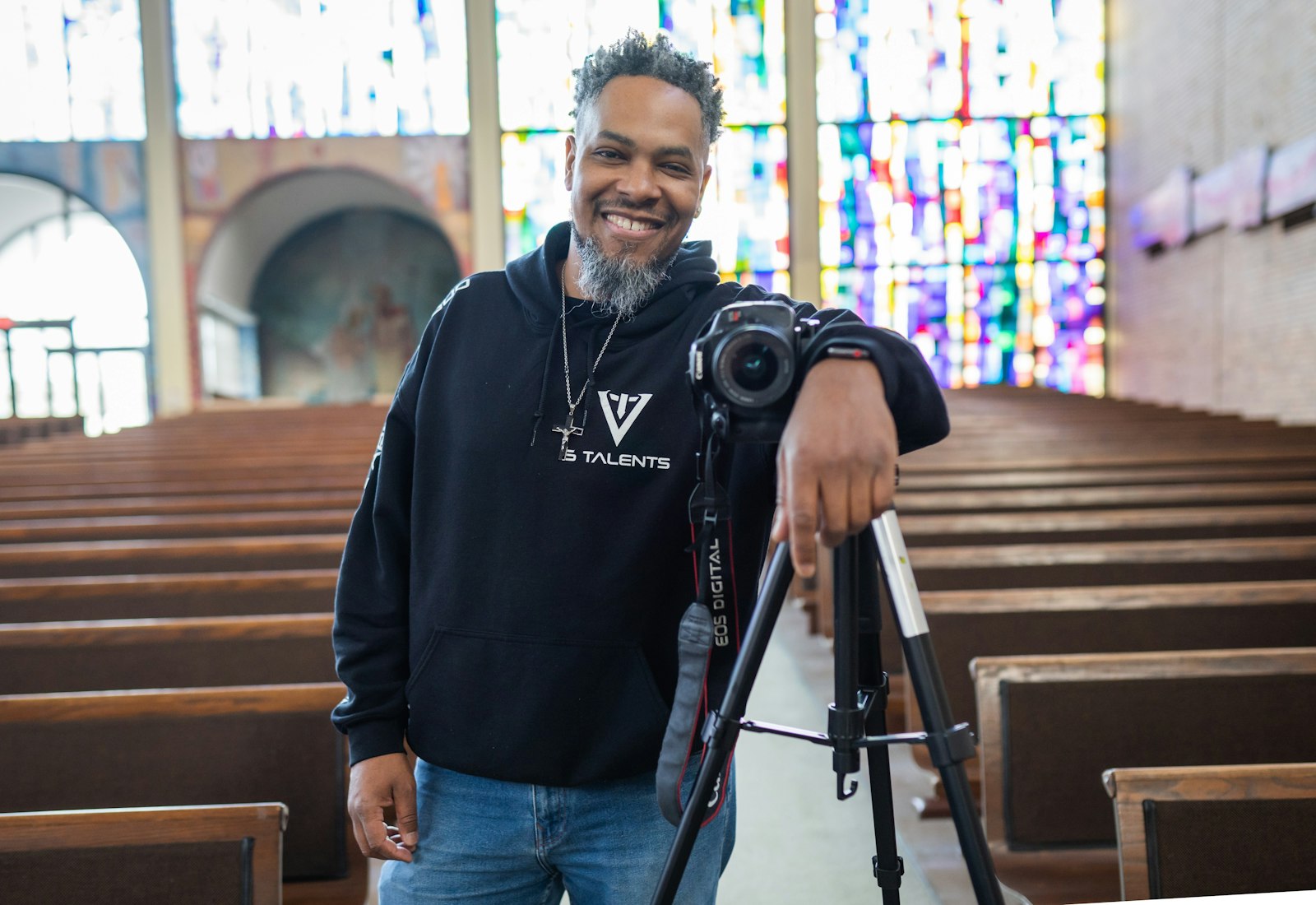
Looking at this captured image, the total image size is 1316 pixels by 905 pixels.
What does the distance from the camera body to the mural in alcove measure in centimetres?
1313

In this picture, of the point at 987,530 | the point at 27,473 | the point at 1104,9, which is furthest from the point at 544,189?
the point at 987,530

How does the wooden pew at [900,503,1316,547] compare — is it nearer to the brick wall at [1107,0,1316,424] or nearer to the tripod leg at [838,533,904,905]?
the tripod leg at [838,533,904,905]

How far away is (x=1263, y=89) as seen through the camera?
25.4ft

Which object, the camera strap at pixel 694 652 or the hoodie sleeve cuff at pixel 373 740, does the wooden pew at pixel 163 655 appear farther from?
the camera strap at pixel 694 652

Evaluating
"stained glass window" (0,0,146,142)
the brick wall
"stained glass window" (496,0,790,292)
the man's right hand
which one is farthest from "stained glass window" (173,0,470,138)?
the man's right hand

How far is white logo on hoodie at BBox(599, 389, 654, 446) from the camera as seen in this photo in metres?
1.04

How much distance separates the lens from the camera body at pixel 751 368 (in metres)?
0.77

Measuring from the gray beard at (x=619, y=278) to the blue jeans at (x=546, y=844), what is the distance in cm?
49

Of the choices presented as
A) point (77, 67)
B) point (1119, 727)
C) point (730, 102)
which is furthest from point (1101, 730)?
point (77, 67)

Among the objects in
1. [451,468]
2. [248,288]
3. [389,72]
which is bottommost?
[451,468]

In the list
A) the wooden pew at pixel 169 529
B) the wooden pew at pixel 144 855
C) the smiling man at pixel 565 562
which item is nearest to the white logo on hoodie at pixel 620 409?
the smiling man at pixel 565 562

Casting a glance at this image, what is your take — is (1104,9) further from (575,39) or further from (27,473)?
(27,473)

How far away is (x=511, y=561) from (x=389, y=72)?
11401mm

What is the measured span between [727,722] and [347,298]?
44.9 feet
